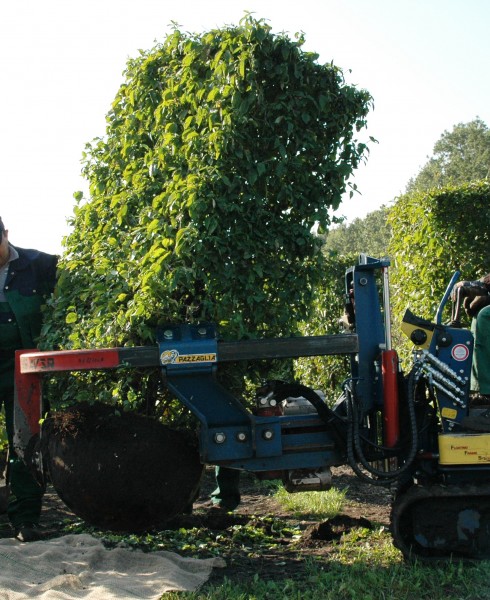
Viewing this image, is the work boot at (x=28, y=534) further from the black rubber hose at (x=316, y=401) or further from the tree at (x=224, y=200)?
the black rubber hose at (x=316, y=401)

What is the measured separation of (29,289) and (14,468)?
4.15ft

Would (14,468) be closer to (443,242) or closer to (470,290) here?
(470,290)

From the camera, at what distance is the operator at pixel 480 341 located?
16.1 feet

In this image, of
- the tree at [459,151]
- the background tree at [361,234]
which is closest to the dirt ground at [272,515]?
the background tree at [361,234]

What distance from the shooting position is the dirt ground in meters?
5.02

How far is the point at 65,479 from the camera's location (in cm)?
490

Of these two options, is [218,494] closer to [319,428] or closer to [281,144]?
[319,428]

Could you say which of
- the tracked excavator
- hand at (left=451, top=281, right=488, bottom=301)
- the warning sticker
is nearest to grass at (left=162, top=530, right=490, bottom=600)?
the tracked excavator

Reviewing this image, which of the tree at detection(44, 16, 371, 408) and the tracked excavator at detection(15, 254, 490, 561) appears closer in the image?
the tracked excavator at detection(15, 254, 490, 561)

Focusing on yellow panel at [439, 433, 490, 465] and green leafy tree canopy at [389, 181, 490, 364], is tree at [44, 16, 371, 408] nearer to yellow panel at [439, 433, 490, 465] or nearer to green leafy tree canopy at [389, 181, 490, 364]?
yellow panel at [439, 433, 490, 465]

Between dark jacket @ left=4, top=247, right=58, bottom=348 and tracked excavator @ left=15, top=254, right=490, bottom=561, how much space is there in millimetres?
745

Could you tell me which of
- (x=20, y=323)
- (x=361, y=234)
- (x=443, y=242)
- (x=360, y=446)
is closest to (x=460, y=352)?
(x=360, y=446)

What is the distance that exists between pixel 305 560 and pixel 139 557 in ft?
3.31

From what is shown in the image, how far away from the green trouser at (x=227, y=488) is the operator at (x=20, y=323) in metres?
1.34
